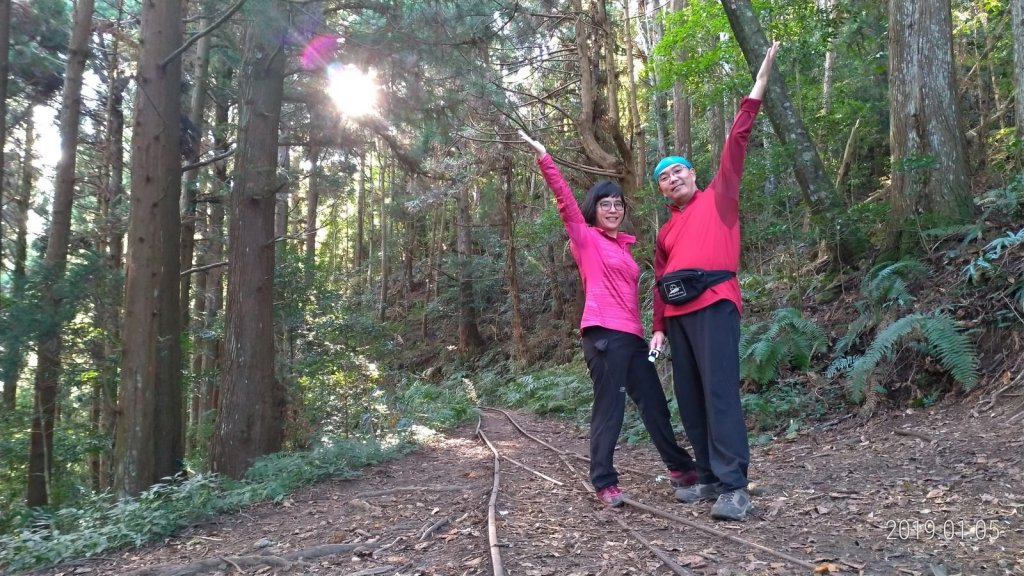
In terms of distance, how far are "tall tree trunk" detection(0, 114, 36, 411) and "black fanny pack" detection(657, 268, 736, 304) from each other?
7618 mm

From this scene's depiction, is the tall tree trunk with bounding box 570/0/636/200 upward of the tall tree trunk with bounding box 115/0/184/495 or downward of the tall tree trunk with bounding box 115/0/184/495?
upward

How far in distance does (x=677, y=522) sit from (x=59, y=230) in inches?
368

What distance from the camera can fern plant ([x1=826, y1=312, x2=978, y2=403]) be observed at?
4754mm

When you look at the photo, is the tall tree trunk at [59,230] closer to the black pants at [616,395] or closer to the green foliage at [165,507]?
the green foliage at [165,507]

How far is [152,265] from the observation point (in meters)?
6.73

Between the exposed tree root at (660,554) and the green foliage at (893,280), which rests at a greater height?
the green foliage at (893,280)

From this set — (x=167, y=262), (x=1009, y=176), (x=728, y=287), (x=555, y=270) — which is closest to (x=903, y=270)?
(x=1009, y=176)

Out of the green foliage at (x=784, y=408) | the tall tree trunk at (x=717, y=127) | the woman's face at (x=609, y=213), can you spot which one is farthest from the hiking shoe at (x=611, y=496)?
the tall tree trunk at (x=717, y=127)

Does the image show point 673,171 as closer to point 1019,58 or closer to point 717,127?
point 1019,58

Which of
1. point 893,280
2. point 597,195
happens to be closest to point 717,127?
point 893,280

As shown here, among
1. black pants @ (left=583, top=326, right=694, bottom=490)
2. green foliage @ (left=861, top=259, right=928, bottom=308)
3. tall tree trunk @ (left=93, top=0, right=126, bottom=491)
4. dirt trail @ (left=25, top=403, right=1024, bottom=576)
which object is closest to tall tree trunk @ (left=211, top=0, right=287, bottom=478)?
dirt trail @ (left=25, top=403, right=1024, bottom=576)

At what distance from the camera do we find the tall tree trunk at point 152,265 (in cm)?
661

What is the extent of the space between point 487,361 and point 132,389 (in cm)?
1454

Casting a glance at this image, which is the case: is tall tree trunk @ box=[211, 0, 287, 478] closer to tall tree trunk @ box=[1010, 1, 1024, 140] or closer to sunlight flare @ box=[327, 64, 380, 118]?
sunlight flare @ box=[327, 64, 380, 118]
